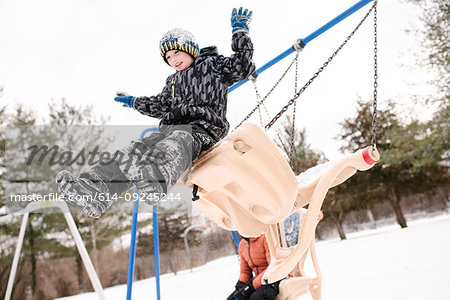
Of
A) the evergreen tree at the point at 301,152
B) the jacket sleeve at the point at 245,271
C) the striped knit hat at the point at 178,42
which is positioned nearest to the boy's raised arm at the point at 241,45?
the striped knit hat at the point at 178,42

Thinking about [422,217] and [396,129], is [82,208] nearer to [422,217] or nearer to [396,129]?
[396,129]

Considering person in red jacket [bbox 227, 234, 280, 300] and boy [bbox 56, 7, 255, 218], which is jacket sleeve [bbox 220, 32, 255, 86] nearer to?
boy [bbox 56, 7, 255, 218]

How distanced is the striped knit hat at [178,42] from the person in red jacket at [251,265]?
4.53ft

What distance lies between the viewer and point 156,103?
1742 millimetres

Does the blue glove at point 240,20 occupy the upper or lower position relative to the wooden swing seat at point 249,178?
upper

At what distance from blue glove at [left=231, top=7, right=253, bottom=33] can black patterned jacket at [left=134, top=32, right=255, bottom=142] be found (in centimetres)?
4

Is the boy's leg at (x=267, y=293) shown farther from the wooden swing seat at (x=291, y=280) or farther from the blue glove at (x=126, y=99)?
the blue glove at (x=126, y=99)

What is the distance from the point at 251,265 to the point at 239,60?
1494mm

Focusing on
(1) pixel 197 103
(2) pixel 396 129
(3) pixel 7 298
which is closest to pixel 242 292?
(1) pixel 197 103

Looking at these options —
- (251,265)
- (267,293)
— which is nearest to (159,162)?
(267,293)

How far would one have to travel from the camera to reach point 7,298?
267cm

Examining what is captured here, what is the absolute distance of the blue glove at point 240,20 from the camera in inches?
56.7

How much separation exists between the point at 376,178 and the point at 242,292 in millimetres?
11107

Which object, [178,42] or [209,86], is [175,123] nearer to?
[209,86]
